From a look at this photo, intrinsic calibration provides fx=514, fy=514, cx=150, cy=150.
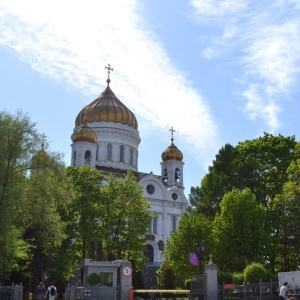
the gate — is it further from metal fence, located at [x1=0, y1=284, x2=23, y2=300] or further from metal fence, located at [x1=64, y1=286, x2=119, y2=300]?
metal fence, located at [x1=0, y1=284, x2=23, y2=300]

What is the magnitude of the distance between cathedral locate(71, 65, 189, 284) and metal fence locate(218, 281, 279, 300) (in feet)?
125

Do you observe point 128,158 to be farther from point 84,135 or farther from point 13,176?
point 13,176

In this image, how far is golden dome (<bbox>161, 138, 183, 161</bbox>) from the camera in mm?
75438

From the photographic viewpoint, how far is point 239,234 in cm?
3656

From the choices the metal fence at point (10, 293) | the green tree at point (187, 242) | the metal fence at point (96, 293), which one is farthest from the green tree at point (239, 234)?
the metal fence at point (10, 293)

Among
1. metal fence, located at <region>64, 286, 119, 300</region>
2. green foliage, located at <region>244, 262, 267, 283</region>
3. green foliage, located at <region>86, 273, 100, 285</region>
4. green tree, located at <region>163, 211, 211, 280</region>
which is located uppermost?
green tree, located at <region>163, 211, 211, 280</region>

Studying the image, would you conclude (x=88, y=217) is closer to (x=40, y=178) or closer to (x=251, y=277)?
(x=40, y=178)

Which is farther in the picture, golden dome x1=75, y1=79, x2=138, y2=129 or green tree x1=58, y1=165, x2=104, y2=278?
golden dome x1=75, y1=79, x2=138, y2=129

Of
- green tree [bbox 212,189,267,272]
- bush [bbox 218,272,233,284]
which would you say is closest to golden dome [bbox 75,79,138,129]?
green tree [bbox 212,189,267,272]

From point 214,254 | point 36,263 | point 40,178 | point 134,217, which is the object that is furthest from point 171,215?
point 40,178

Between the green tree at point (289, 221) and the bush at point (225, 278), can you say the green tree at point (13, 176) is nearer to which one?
the bush at point (225, 278)

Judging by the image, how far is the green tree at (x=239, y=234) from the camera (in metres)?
36.1

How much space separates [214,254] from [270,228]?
4.50m

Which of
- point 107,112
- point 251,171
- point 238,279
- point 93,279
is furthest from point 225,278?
point 107,112
